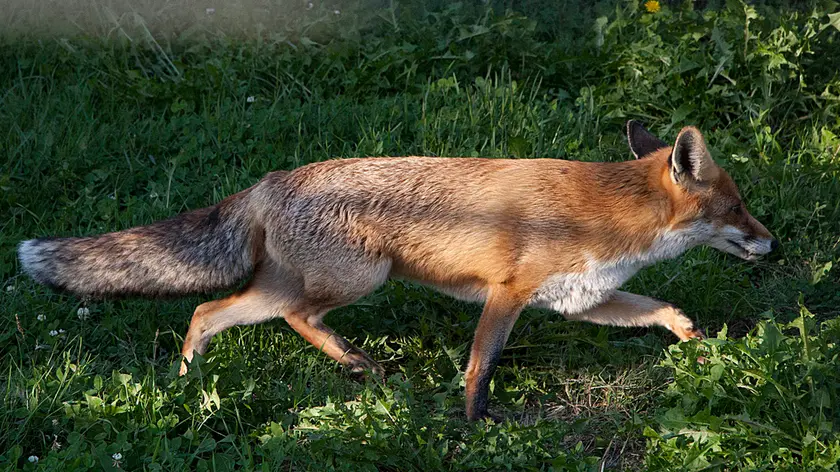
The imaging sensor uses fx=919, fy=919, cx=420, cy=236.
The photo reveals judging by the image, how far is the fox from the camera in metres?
4.22

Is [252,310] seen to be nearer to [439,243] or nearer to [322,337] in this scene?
[322,337]

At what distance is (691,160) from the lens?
13.6ft

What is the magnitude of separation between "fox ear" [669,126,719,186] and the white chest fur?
0.78ft

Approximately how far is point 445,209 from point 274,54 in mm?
2932

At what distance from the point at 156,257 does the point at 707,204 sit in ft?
8.69

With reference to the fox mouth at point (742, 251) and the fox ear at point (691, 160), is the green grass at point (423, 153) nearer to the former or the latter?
the fox mouth at point (742, 251)

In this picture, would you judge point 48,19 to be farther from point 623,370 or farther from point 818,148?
point 818,148

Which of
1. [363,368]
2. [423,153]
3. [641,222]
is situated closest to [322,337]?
[363,368]

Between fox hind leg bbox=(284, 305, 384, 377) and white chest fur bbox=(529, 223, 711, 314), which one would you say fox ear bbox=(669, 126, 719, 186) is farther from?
fox hind leg bbox=(284, 305, 384, 377)

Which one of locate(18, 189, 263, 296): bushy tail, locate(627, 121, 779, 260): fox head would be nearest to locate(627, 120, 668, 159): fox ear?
locate(627, 121, 779, 260): fox head

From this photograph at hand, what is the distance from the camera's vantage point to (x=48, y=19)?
7.04m

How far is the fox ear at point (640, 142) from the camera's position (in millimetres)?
4742

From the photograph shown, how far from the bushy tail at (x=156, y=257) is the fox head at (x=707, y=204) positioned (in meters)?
2.00

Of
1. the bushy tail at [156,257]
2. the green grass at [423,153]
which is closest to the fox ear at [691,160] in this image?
the green grass at [423,153]
